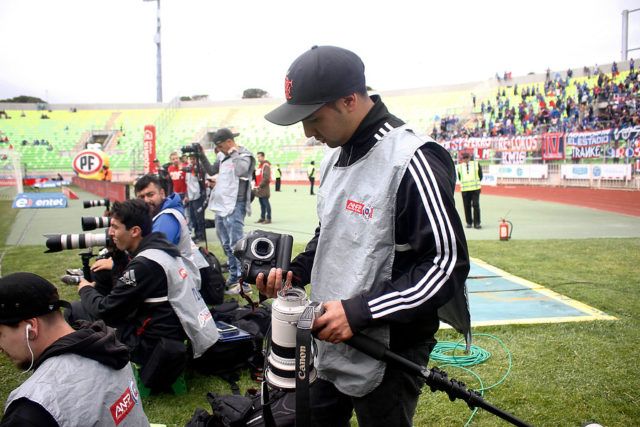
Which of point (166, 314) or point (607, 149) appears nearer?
point (166, 314)

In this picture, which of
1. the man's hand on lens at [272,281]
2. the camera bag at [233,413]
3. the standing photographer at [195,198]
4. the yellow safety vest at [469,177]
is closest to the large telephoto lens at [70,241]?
the camera bag at [233,413]

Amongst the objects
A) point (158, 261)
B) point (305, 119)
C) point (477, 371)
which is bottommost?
point (477, 371)

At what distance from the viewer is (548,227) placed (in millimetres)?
9953

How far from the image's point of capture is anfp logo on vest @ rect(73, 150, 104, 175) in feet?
37.9

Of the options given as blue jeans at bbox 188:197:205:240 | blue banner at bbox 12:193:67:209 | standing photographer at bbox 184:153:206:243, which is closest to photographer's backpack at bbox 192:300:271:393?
standing photographer at bbox 184:153:206:243

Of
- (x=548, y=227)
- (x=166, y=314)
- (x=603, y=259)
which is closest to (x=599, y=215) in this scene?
(x=548, y=227)

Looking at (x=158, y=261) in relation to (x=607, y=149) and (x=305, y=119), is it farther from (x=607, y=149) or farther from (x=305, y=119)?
(x=607, y=149)

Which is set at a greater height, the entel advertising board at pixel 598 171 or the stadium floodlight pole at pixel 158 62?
the stadium floodlight pole at pixel 158 62

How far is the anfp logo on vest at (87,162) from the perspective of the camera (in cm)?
1156

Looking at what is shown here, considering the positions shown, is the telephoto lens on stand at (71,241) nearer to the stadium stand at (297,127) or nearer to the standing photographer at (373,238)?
the standing photographer at (373,238)

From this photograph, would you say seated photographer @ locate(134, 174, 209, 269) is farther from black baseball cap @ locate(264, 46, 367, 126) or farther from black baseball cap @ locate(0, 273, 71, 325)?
black baseball cap @ locate(264, 46, 367, 126)

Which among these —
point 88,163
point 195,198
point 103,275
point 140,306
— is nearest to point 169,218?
point 103,275

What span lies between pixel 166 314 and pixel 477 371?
2.35 meters

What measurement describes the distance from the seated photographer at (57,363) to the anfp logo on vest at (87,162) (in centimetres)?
1093
